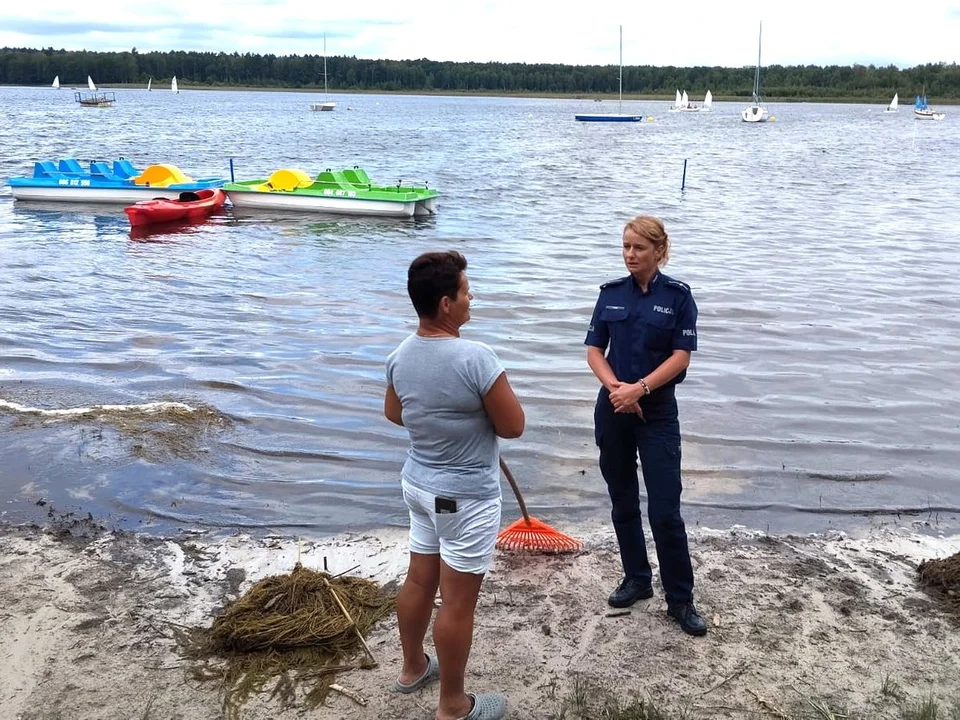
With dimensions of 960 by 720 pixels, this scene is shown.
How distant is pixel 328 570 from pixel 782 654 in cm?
246

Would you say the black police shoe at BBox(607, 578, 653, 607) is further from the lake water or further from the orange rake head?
the lake water

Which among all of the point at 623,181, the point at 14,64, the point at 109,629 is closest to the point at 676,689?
the point at 109,629

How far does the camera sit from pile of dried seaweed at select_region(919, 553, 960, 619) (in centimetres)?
489

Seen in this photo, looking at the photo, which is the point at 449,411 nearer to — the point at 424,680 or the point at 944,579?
the point at 424,680

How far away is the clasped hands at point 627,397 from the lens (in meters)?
4.23

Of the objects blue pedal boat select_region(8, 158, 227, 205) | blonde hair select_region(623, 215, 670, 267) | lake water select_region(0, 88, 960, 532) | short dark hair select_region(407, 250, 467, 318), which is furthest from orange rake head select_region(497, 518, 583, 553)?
blue pedal boat select_region(8, 158, 227, 205)

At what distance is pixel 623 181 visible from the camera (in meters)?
34.9

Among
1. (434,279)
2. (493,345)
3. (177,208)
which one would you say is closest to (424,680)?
(434,279)

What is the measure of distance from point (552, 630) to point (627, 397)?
123 cm

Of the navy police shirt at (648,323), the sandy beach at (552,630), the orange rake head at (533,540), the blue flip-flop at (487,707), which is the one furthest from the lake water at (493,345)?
the blue flip-flop at (487,707)

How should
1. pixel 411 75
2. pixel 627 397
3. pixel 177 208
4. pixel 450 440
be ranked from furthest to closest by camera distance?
pixel 411 75 < pixel 177 208 < pixel 627 397 < pixel 450 440

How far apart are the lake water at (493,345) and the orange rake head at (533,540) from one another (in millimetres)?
816

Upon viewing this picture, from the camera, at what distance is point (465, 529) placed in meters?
3.53

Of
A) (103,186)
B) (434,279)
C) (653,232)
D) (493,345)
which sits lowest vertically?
(493,345)
